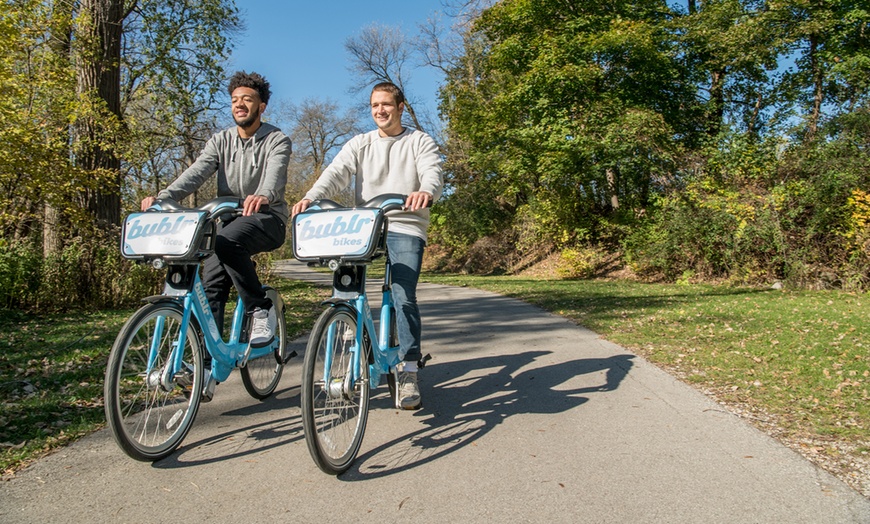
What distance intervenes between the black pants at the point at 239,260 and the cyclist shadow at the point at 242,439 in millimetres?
633

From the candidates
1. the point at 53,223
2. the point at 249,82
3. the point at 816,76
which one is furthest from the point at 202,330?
the point at 816,76

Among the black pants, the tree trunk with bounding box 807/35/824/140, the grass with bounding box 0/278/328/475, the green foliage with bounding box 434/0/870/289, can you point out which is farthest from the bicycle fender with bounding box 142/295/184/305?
the tree trunk with bounding box 807/35/824/140

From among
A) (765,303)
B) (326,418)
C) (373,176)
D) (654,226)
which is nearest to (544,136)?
(654,226)

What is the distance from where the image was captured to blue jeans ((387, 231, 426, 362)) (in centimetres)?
397

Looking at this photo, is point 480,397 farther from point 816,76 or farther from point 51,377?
point 816,76

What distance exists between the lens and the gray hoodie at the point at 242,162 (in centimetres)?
415

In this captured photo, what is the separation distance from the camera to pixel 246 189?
14.1ft

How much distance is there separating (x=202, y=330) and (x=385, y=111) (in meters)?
1.82

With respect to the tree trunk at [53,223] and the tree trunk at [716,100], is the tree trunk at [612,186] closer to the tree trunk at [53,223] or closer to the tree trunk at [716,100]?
the tree trunk at [716,100]

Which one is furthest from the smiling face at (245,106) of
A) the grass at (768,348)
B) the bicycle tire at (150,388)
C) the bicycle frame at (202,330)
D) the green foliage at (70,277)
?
the green foliage at (70,277)

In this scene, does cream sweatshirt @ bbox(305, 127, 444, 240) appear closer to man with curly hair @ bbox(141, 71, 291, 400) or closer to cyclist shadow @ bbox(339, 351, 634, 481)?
man with curly hair @ bbox(141, 71, 291, 400)

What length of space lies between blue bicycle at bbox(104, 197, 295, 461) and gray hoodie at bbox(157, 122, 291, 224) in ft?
2.03

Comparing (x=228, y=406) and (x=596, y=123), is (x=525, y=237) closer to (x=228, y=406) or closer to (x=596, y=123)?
(x=596, y=123)

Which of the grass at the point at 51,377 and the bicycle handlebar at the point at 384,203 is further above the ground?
the bicycle handlebar at the point at 384,203
